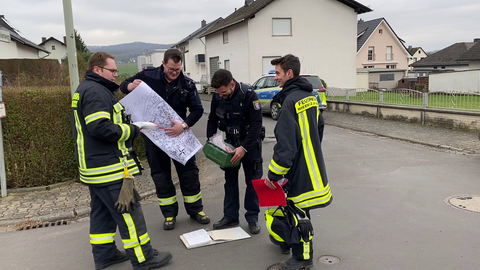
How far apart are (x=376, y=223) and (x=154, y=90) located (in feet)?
10.2

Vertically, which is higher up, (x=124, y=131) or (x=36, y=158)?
(x=124, y=131)

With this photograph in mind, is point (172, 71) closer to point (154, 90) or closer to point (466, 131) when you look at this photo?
point (154, 90)

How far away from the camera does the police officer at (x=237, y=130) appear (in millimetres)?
4089

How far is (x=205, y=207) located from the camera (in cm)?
527

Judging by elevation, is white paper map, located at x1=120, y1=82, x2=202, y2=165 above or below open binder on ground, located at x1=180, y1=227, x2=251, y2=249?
above

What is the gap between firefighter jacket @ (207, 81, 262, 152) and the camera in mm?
4129

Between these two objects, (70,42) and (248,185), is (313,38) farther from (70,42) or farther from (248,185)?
(248,185)

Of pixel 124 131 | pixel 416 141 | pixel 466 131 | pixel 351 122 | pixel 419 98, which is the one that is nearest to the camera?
pixel 124 131

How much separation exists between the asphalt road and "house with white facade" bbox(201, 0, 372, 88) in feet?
62.5

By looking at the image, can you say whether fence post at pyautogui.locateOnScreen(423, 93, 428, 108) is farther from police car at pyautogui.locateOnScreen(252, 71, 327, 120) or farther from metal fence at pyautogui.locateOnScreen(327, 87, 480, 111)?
police car at pyautogui.locateOnScreen(252, 71, 327, 120)

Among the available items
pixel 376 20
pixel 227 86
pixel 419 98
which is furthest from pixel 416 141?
pixel 376 20

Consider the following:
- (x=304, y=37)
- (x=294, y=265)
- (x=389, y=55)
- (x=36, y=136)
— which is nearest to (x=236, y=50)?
(x=304, y=37)

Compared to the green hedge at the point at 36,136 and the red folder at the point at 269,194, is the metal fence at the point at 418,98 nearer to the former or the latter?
the red folder at the point at 269,194

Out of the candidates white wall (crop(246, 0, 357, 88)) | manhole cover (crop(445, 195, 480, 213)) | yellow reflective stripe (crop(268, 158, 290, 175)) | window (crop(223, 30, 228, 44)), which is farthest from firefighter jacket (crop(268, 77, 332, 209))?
window (crop(223, 30, 228, 44))
